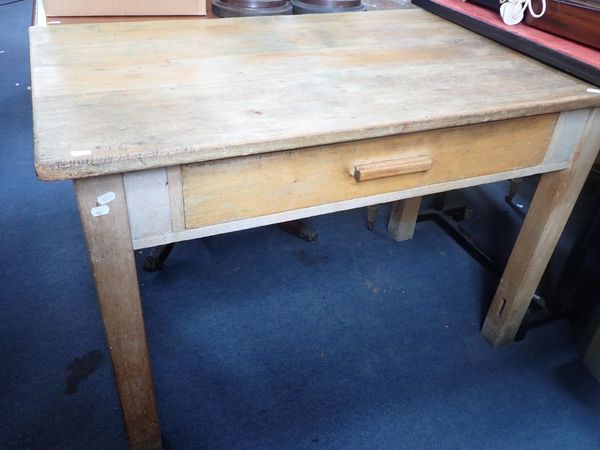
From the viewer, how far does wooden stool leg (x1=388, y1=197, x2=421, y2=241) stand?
1.76m

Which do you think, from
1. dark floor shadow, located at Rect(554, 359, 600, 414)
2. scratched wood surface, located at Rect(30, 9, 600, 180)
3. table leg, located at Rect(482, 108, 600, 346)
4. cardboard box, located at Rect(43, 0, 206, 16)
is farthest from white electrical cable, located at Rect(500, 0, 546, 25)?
dark floor shadow, located at Rect(554, 359, 600, 414)

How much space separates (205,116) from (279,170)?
138mm

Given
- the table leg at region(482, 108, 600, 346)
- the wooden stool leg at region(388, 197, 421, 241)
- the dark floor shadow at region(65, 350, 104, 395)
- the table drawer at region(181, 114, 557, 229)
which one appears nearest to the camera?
the table drawer at region(181, 114, 557, 229)

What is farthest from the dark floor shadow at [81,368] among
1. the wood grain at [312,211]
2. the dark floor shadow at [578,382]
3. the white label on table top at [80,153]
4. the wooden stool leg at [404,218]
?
the dark floor shadow at [578,382]

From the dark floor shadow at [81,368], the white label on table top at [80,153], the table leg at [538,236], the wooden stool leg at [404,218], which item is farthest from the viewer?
the wooden stool leg at [404,218]

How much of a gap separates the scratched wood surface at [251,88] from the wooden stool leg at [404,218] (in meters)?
0.65

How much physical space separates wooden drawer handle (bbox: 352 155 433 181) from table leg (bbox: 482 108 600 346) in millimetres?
379

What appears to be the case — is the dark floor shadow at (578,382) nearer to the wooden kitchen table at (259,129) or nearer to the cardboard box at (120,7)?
the wooden kitchen table at (259,129)

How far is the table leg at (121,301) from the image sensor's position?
0.71m

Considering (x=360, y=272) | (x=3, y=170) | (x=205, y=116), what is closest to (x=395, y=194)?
(x=205, y=116)

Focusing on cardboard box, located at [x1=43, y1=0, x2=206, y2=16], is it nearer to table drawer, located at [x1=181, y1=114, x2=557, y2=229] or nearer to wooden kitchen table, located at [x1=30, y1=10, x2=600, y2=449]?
wooden kitchen table, located at [x1=30, y1=10, x2=600, y2=449]

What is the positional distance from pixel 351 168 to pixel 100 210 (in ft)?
1.29

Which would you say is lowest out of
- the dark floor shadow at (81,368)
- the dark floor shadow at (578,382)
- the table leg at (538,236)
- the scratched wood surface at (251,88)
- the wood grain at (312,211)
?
the dark floor shadow at (81,368)

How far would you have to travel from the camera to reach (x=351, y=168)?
2.78ft
